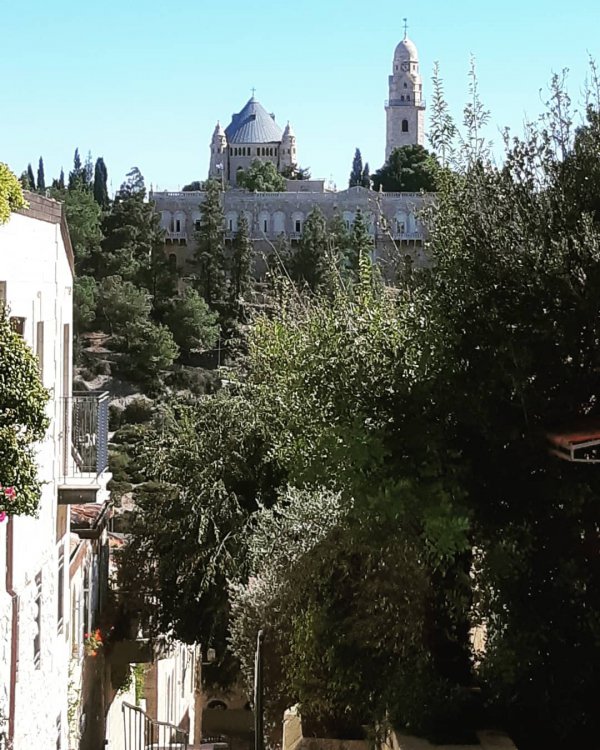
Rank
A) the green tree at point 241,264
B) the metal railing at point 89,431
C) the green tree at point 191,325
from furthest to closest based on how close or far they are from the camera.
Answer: the green tree at point 241,264, the green tree at point 191,325, the metal railing at point 89,431

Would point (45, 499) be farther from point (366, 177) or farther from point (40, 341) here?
point (366, 177)

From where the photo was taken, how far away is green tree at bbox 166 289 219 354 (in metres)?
66.2

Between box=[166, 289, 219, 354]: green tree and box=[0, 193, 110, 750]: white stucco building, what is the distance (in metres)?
53.2

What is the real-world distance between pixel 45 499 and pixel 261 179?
9490cm

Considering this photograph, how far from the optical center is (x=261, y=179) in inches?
4080

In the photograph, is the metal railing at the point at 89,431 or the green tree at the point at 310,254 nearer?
the metal railing at the point at 89,431

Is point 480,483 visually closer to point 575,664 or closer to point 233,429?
point 575,664

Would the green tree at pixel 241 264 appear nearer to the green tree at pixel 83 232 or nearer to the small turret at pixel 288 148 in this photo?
the green tree at pixel 83 232

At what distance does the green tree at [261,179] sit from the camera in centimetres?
10281

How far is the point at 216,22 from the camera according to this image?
9797 millimetres

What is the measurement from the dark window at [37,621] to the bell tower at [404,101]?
424ft

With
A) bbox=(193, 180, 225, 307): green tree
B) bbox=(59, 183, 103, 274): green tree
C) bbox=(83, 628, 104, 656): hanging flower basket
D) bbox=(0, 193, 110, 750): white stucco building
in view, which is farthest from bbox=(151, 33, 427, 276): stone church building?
bbox=(59, 183, 103, 274): green tree

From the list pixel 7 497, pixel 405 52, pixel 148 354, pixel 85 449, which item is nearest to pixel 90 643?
pixel 85 449

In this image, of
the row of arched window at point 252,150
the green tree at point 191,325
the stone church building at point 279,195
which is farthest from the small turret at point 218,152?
the green tree at point 191,325
